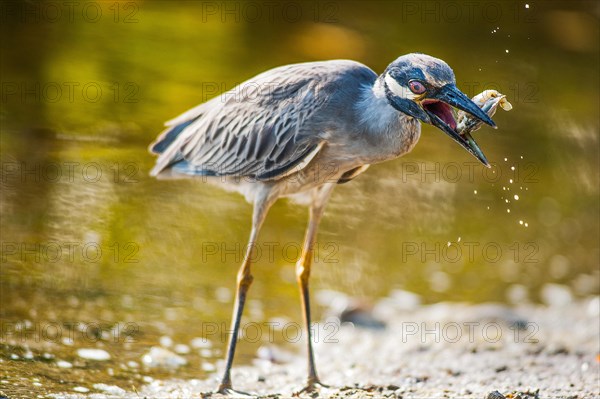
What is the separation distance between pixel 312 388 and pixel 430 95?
2.64 m

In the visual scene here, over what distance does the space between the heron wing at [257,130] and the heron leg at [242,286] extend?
25cm

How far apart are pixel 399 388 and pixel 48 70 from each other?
963 cm

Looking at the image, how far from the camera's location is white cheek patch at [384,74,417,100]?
6.53 metres

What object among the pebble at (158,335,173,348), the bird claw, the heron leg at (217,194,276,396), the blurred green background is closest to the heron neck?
the heron leg at (217,194,276,396)

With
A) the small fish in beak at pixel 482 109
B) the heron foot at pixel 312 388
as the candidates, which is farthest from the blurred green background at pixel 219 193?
the small fish in beak at pixel 482 109

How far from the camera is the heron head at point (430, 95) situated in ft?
20.6

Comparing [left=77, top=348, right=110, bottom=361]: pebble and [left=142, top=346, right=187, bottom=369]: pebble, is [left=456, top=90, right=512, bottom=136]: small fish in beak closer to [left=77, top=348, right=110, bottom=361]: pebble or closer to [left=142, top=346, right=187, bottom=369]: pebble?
[left=142, top=346, right=187, bottom=369]: pebble

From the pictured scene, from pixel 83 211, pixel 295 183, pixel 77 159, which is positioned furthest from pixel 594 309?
pixel 77 159

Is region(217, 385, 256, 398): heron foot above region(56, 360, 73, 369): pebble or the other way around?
the other way around

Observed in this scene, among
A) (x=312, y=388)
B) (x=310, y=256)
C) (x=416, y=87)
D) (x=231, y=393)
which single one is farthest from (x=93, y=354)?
(x=416, y=87)

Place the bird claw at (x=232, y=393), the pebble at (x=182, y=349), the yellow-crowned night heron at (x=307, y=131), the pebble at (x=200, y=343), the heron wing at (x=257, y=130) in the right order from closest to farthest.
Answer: the yellow-crowned night heron at (x=307, y=131) < the bird claw at (x=232, y=393) < the heron wing at (x=257, y=130) < the pebble at (x=182, y=349) < the pebble at (x=200, y=343)

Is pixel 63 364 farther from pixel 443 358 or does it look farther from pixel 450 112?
pixel 450 112

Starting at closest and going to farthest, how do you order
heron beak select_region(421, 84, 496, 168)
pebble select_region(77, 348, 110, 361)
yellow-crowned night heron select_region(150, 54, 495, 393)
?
heron beak select_region(421, 84, 496, 168) < yellow-crowned night heron select_region(150, 54, 495, 393) < pebble select_region(77, 348, 110, 361)

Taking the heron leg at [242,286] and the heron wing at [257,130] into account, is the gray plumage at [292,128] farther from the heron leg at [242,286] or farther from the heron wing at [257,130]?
the heron leg at [242,286]
